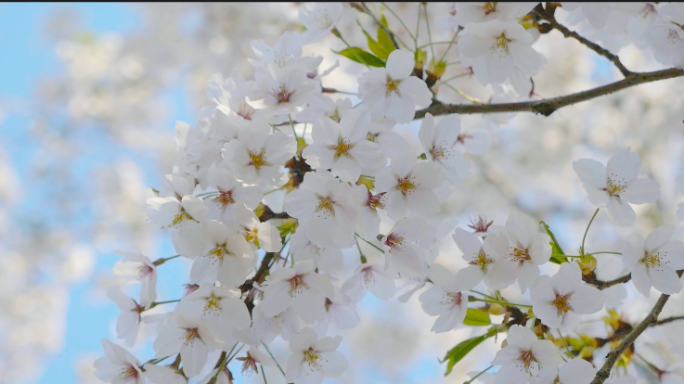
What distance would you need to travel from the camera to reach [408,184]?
30.7 inches

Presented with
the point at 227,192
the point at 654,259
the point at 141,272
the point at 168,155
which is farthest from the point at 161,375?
the point at 168,155

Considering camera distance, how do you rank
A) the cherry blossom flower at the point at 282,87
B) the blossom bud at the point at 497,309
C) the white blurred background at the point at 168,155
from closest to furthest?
the cherry blossom flower at the point at 282,87 → the blossom bud at the point at 497,309 → the white blurred background at the point at 168,155

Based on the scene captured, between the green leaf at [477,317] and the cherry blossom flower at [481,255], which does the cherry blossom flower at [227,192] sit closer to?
the cherry blossom flower at [481,255]

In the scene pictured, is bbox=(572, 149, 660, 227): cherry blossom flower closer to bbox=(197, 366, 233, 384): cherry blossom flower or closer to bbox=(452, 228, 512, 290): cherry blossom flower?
bbox=(452, 228, 512, 290): cherry blossom flower

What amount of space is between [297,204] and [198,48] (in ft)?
11.0

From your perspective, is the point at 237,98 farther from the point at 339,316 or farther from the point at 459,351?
the point at 459,351

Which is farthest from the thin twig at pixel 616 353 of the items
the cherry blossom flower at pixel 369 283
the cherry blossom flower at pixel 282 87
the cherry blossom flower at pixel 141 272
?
the cherry blossom flower at pixel 141 272

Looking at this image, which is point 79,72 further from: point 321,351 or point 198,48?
point 321,351

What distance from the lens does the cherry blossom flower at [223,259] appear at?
0.75 meters

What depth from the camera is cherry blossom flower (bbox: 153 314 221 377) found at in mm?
806

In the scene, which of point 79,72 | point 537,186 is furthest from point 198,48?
point 537,186

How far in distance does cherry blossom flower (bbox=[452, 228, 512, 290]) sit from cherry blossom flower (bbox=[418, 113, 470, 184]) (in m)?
0.09

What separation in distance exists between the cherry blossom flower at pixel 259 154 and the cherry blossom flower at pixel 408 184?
0.46ft

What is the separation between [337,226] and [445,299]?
0.24 m
